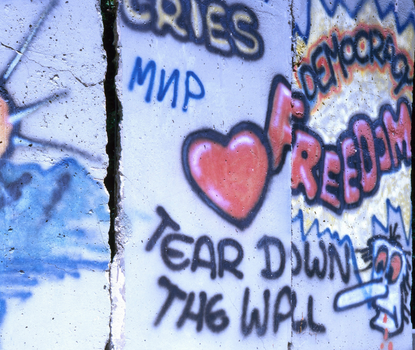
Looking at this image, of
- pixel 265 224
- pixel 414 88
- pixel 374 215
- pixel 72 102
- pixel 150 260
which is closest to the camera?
pixel 72 102

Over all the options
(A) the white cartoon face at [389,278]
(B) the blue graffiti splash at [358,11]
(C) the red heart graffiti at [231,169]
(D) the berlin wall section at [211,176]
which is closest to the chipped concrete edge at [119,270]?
(D) the berlin wall section at [211,176]

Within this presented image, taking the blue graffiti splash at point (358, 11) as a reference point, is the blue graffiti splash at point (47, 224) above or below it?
below

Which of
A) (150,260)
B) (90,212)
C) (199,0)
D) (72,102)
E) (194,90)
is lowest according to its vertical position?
(150,260)

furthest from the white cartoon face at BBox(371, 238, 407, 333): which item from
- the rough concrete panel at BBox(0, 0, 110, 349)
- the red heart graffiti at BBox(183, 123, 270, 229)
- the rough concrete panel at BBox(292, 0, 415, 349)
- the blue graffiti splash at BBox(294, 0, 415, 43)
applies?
the rough concrete panel at BBox(0, 0, 110, 349)

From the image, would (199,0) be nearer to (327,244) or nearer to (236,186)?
(236,186)

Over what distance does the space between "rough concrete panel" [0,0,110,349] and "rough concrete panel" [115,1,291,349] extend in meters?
0.14

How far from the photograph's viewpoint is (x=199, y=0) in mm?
2586

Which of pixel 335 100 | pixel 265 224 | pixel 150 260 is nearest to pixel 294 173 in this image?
pixel 265 224

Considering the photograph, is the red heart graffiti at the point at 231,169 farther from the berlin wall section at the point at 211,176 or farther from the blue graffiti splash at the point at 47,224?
the blue graffiti splash at the point at 47,224

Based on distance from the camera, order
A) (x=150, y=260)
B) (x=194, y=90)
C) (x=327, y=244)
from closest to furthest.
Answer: (x=150, y=260), (x=194, y=90), (x=327, y=244)

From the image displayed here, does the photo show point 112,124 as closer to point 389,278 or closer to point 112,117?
point 112,117

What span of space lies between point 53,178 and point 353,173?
1.82m

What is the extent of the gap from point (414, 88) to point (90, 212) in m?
2.56

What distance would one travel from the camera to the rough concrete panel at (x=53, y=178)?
210cm
